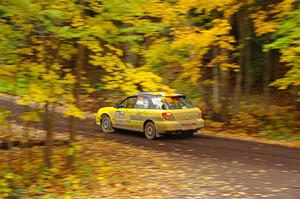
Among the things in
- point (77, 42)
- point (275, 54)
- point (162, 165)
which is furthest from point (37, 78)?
point (275, 54)

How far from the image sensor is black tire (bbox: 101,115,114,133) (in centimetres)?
1781

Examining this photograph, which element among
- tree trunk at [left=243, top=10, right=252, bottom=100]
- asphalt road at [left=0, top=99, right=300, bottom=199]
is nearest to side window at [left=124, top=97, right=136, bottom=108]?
asphalt road at [left=0, top=99, right=300, bottom=199]

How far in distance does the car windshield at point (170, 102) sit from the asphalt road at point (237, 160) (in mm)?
1111

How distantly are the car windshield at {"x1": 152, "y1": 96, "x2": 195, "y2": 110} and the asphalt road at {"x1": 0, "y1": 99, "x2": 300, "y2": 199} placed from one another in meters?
1.11

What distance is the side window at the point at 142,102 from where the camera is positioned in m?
16.2

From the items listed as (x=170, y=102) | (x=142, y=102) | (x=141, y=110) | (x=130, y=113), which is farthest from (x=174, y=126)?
(x=130, y=113)

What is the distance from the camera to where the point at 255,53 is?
80.5ft

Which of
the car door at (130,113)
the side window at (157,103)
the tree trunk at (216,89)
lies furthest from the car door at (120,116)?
the tree trunk at (216,89)

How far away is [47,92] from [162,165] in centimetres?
388

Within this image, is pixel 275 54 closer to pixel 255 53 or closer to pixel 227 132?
pixel 255 53

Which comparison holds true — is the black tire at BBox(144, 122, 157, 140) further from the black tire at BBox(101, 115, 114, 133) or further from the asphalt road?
the black tire at BBox(101, 115, 114, 133)

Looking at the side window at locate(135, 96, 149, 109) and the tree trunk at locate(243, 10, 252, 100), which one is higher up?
the tree trunk at locate(243, 10, 252, 100)

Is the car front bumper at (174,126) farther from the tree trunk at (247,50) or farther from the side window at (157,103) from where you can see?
the tree trunk at (247,50)

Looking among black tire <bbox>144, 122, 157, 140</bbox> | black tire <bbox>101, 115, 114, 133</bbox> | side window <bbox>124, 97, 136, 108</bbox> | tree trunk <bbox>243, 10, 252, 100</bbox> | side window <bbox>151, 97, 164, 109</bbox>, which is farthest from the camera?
tree trunk <bbox>243, 10, 252, 100</bbox>
